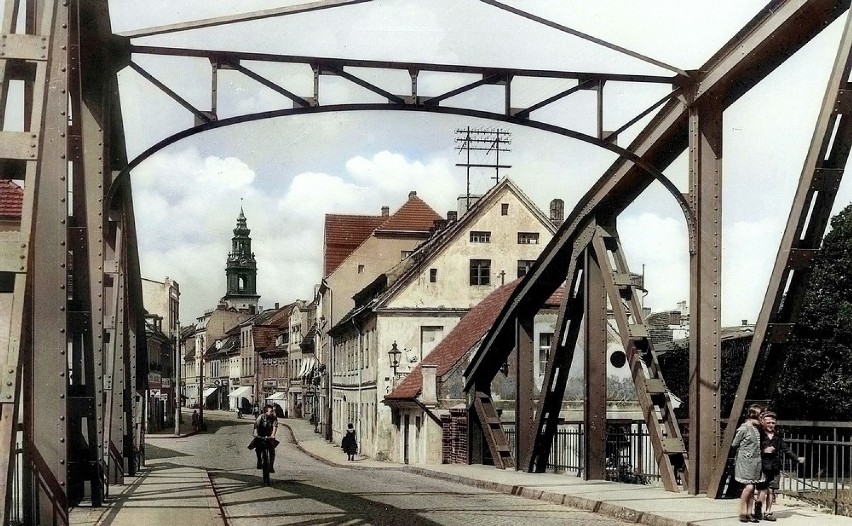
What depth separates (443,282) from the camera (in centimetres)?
A: 4481

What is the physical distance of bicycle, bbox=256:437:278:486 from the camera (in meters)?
18.7

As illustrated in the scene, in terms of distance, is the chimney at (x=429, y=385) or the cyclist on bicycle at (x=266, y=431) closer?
the cyclist on bicycle at (x=266, y=431)

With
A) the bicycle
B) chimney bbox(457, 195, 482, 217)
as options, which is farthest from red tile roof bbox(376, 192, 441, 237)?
the bicycle

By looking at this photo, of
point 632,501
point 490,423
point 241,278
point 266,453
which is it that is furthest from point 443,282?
point 241,278

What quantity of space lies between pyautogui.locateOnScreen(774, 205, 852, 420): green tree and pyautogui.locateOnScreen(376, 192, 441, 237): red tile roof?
23429 millimetres

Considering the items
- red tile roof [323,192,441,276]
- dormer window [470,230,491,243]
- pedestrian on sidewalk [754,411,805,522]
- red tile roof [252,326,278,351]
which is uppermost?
Answer: red tile roof [323,192,441,276]

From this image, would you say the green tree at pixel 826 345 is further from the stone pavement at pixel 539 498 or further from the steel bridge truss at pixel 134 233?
the steel bridge truss at pixel 134 233

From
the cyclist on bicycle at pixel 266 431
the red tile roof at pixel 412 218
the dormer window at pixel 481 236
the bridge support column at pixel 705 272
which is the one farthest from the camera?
the red tile roof at pixel 412 218

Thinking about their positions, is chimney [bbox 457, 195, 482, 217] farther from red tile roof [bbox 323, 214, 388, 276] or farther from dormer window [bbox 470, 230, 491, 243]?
red tile roof [bbox 323, 214, 388, 276]

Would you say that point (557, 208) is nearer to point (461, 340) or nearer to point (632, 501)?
point (461, 340)

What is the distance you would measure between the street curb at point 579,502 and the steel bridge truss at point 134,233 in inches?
45.7

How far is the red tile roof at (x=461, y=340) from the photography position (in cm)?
3516

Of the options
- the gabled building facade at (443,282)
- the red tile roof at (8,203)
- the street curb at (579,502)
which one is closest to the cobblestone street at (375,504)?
the street curb at (579,502)

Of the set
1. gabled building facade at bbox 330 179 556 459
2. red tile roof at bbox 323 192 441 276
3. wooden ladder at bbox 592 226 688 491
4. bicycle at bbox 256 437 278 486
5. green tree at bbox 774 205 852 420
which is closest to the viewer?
wooden ladder at bbox 592 226 688 491
